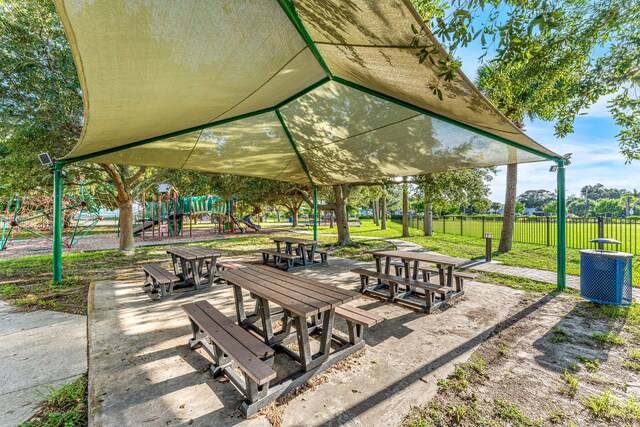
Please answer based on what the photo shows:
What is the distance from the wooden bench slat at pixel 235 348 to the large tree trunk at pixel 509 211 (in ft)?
32.6

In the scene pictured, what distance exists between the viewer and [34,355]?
9.73ft

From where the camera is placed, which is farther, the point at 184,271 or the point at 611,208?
the point at 611,208

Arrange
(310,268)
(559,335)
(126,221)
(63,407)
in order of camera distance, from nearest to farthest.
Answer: (63,407) < (559,335) < (310,268) < (126,221)

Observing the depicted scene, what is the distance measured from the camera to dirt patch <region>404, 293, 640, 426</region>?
6.60 feet

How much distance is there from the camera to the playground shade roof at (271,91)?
209cm

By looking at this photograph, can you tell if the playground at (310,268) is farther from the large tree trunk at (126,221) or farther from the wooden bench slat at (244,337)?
the large tree trunk at (126,221)

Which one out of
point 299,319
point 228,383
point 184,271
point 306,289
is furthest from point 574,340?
point 184,271

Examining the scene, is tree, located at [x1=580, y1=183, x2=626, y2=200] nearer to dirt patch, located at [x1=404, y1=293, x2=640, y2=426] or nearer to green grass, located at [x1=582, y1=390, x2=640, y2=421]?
dirt patch, located at [x1=404, y1=293, x2=640, y2=426]

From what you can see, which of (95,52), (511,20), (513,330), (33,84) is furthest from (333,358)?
(33,84)

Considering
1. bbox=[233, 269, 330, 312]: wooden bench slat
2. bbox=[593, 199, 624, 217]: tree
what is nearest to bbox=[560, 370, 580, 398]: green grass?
bbox=[233, 269, 330, 312]: wooden bench slat

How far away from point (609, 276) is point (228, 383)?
5518 mm

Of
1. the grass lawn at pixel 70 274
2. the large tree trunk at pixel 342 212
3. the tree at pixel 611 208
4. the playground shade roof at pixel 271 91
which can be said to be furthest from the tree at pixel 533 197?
the playground shade roof at pixel 271 91

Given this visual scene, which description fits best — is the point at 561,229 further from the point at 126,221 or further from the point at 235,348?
the point at 126,221

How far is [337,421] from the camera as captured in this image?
195 centimetres
